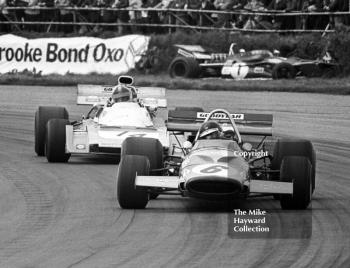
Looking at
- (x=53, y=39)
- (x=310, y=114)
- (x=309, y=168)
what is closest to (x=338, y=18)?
(x=310, y=114)

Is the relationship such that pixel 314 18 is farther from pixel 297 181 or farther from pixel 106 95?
pixel 297 181

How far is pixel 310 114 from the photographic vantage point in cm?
2397

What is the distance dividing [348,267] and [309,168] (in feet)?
10.2

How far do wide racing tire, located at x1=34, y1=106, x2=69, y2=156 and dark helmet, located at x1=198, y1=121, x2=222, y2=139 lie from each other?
489cm

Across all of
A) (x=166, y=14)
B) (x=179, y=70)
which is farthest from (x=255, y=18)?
(x=166, y=14)

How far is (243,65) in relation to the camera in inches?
1200

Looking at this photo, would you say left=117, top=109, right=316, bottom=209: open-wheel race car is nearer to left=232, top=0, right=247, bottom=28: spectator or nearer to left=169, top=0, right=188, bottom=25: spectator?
left=232, top=0, right=247, bottom=28: spectator

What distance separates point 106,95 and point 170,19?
16.0 metres

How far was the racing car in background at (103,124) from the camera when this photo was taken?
16250 millimetres

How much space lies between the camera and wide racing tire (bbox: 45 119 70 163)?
53.3ft

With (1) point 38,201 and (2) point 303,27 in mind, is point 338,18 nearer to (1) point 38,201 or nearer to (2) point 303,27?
(2) point 303,27

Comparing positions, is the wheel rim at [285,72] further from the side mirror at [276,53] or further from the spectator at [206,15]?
the spectator at [206,15]

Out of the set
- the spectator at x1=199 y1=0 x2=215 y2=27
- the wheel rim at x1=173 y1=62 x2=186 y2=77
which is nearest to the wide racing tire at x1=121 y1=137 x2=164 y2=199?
the wheel rim at x1=173 y1=62 x2=186 y2=77

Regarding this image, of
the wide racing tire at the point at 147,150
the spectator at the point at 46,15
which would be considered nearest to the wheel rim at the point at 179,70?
the spectator at the point at 46,15
